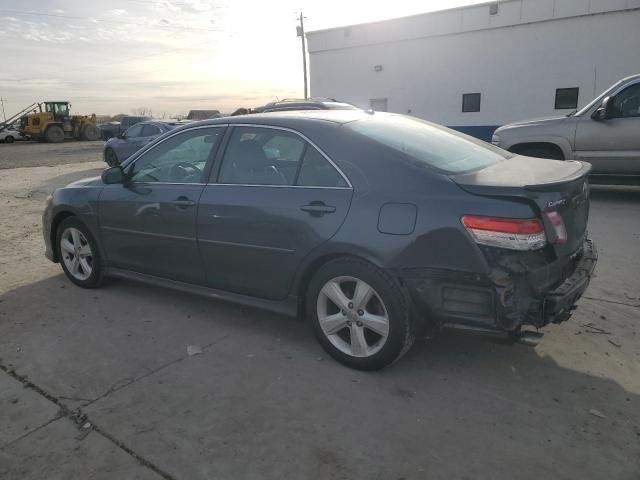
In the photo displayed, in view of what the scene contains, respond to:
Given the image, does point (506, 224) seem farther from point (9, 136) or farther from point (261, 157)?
point (9, 136)

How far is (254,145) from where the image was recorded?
3.89 metres

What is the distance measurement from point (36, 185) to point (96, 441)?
12.4 metres

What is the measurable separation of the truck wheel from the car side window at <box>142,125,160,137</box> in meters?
23.9

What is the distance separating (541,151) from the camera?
881 cm

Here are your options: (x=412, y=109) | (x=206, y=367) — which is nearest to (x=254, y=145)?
(x=206, y=367)

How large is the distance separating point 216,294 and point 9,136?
4043 cm

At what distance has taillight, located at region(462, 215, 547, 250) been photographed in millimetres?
2779

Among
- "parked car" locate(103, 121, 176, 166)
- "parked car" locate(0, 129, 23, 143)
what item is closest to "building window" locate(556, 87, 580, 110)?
"parked car" locate(103, 121, 176, 166)

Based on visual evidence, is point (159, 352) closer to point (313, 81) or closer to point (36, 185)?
point (36, 185)

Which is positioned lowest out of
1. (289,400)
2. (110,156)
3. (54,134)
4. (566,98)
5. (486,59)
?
(289,400)

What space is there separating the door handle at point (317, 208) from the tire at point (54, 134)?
122 feet

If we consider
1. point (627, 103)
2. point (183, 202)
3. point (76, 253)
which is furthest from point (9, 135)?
point (627, 103)

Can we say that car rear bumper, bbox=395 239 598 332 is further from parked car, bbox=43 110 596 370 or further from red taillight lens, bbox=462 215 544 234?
red taillight lens, bbox=462 215 544 234

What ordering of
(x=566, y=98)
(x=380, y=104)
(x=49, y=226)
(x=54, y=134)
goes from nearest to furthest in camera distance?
(x=49, y=226)
(x=566, y=98)
(x=380, y=104)
(x=54, y=134)
